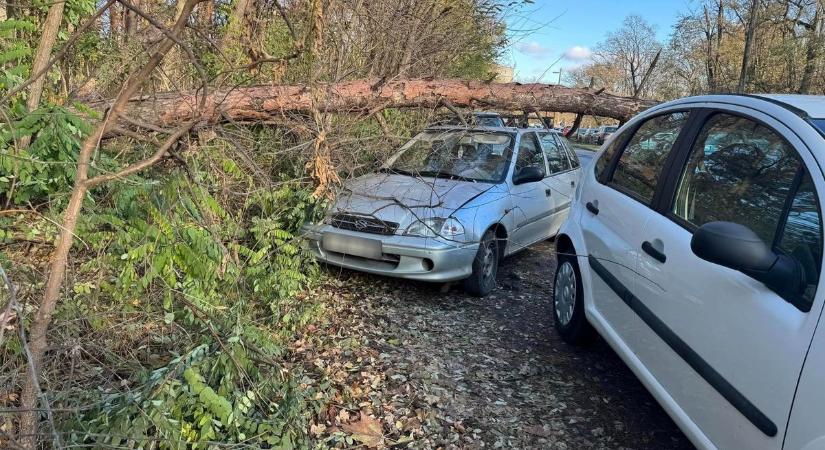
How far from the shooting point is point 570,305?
3.83 metres

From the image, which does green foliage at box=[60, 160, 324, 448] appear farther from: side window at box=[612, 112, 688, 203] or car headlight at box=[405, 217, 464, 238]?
side window at box=[612, 112, 688, 203]

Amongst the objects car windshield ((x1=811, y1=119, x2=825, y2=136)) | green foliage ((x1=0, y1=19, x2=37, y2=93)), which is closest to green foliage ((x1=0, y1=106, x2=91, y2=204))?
green foliage ((x1=0, y1=19, x2=37, y2=93))

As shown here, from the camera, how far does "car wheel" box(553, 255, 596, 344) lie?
370cm

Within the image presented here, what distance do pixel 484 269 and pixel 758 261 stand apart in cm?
297

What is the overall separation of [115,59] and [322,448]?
460 centimetres

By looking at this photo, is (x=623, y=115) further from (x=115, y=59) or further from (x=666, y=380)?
(x=115, y=59)

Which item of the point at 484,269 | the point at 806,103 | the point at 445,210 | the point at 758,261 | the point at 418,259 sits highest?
the point at 806,103

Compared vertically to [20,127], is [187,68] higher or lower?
higher

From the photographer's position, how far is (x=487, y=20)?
7.82 m

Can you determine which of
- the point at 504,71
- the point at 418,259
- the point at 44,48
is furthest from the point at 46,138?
the point at 504,71

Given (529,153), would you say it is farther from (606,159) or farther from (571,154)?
(606,159)

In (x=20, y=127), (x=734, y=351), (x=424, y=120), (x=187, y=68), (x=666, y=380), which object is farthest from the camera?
(x=424, y=120)

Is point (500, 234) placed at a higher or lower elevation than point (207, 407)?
Result: higher

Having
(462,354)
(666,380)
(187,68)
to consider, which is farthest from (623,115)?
(187,68)
